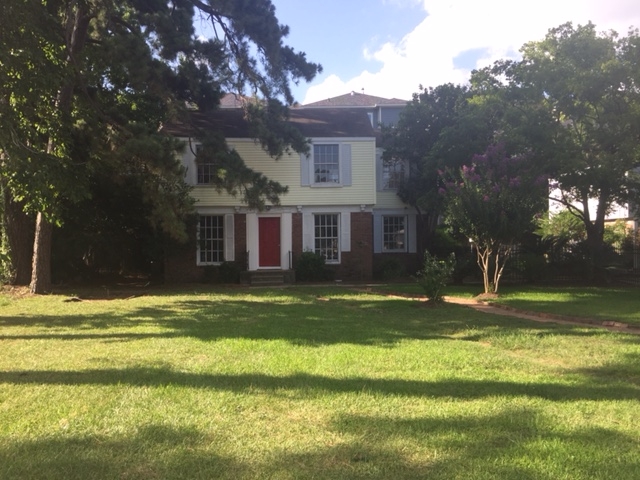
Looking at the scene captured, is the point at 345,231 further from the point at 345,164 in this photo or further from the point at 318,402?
the point at 318,402

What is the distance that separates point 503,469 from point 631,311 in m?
10.4

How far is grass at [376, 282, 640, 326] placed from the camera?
12055 millimetres

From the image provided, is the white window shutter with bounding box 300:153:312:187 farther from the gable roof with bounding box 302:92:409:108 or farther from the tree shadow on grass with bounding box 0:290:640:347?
the gable roof with bounding box 302:92:409:108

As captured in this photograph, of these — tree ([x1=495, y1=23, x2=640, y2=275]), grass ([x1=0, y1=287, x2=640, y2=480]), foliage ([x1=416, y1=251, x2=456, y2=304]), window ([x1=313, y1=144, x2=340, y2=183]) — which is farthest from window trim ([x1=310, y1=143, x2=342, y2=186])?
grass ([x1=0, y1=287, x2=640, y2=480])

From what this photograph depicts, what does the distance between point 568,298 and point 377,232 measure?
10.5 metres

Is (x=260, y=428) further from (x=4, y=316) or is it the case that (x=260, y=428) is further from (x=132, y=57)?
(x=132, y=57)

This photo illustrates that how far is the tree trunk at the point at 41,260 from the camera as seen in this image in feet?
53.2

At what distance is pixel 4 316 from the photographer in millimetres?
11812

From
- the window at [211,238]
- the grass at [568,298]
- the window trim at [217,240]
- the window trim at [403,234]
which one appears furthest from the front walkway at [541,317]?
the window at [211,238]

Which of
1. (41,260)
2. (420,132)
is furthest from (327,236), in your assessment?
(41,260)

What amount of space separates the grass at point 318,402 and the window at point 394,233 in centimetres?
1411

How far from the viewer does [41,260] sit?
1641 cm

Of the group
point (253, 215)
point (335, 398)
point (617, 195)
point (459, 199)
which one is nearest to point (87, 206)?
point (253, 215)

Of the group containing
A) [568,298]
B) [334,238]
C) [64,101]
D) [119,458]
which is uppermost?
[64,101]
